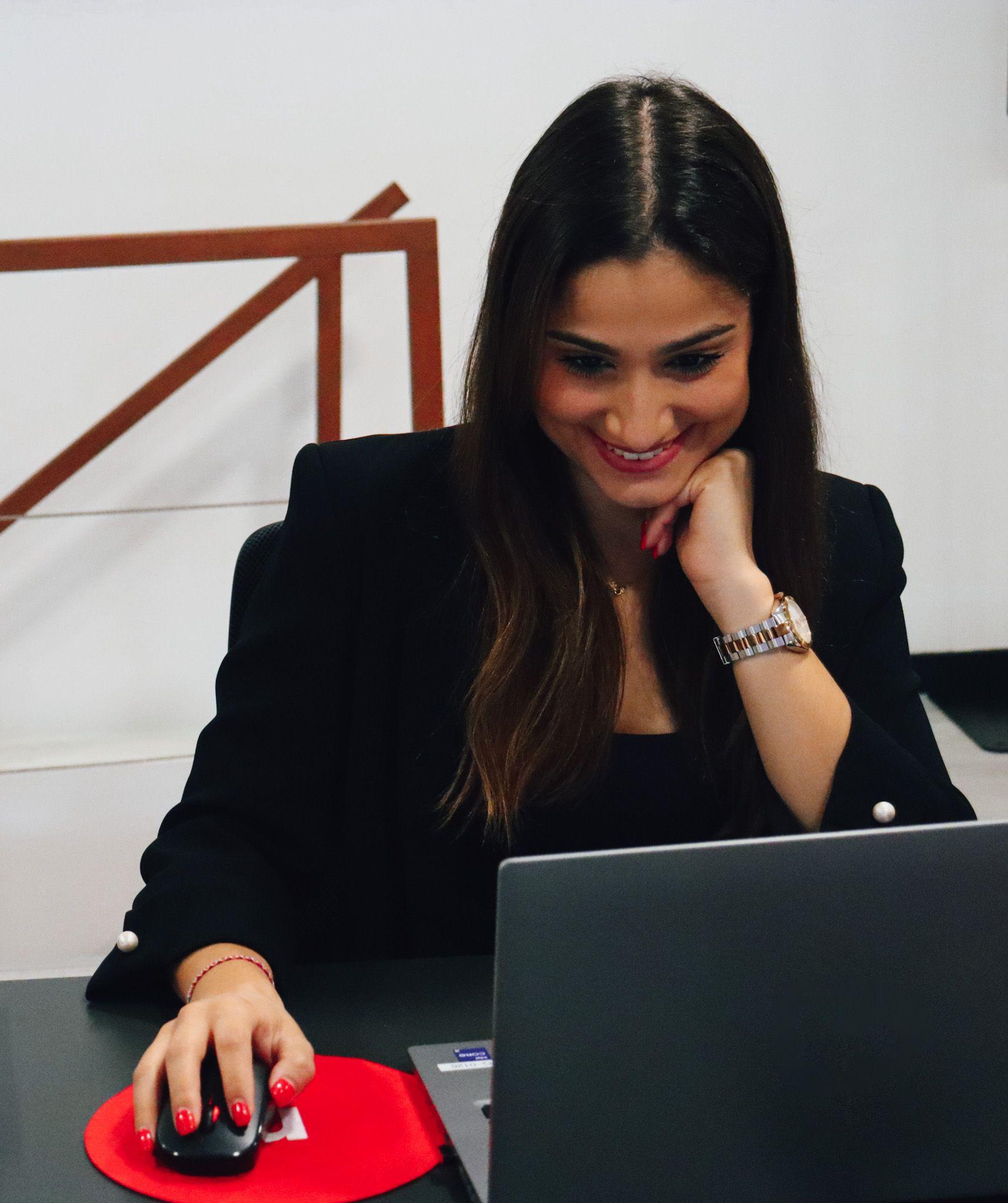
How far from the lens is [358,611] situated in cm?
121

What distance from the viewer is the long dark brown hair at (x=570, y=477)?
3.43 ft

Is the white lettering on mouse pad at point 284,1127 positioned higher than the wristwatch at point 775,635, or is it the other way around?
the wristwatch at point 775,635

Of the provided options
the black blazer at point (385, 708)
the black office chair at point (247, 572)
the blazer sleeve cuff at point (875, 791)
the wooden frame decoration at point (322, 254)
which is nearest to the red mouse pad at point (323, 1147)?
the black blazer at point (385, 708)

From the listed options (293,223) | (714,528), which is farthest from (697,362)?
(293,223)

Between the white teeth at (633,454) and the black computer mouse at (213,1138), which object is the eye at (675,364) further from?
the black computer mouse at (213,1138)

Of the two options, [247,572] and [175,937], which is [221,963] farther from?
[247,572]

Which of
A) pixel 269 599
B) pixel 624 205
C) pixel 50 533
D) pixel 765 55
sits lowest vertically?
pixel 50 533

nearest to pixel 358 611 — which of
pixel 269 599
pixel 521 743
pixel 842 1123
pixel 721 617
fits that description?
pixel 269 599

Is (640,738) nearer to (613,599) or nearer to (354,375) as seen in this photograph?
(613,599)

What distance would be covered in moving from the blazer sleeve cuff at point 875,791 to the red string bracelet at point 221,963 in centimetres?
44

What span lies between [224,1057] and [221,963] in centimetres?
17

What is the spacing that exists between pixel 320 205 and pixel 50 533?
3.16 feet

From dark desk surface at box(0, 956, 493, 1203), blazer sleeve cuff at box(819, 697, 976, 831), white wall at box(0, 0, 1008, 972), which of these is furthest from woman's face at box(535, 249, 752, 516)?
white wall at box(0, 0, 1008, 972)

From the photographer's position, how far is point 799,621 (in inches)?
44.3
